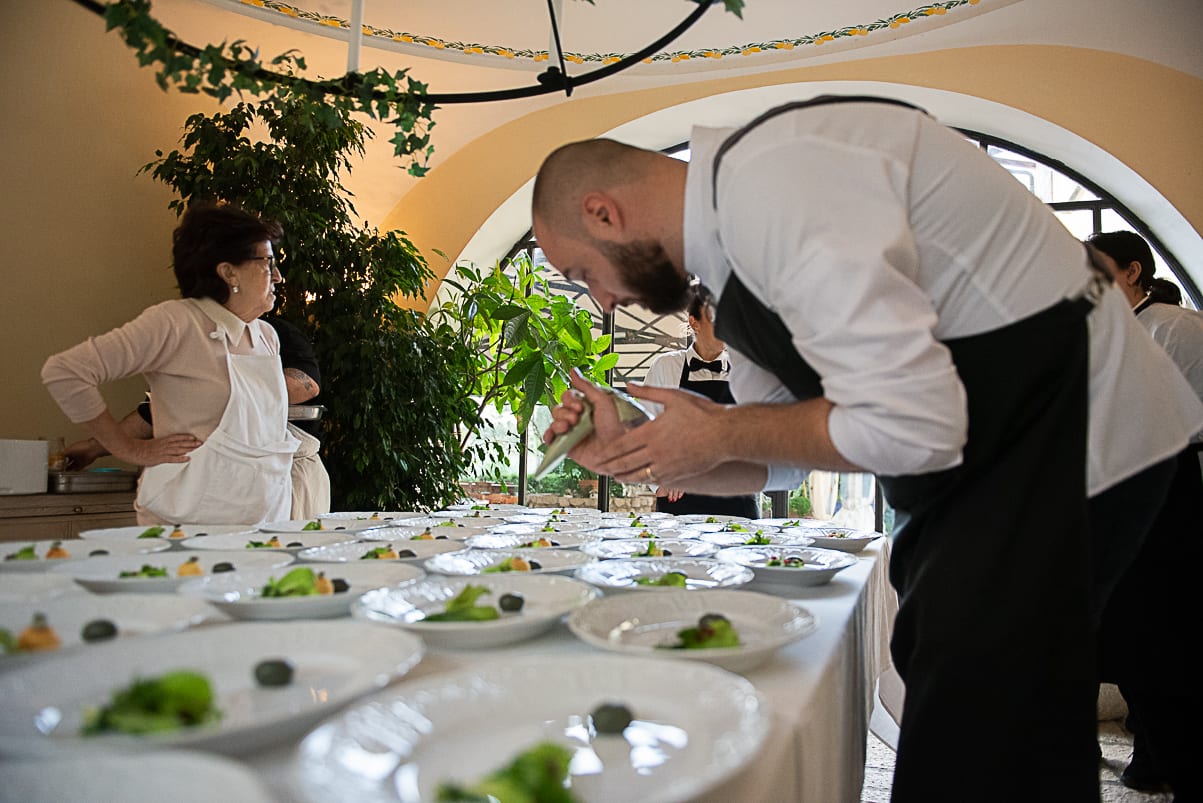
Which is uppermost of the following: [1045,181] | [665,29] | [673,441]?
[665,29]

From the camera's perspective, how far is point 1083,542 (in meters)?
1.01

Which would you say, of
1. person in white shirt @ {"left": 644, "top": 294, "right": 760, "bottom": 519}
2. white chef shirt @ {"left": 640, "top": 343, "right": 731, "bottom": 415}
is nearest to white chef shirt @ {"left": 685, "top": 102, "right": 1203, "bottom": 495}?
person in white shirt @ {"left": 644, "top": 294, "right": 760, "bottom": 519}

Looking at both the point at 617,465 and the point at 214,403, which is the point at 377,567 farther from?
the point at 214,403

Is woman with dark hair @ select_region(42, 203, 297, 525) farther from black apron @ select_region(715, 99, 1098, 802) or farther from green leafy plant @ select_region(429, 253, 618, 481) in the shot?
green leafy plant @ select_region(429, 253, 618, 481)

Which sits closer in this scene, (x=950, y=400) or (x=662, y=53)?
(x=950, y=400)

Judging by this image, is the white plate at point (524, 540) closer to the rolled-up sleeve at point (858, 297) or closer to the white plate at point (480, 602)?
the white plate at point (480, 602)

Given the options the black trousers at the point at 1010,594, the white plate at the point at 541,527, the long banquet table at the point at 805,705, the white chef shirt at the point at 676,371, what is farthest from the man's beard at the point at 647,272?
the white chef shirt at the point at 676,371

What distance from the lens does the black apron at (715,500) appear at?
11.5ft

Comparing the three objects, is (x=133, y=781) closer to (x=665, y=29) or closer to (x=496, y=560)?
(x=496, y=560)

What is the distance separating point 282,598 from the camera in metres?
1.06

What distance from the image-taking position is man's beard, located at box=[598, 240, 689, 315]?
50.9 inches

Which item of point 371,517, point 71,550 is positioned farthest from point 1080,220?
point 71,550

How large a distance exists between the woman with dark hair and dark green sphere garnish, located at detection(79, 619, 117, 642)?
1.29 meters

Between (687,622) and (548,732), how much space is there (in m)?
0.42
